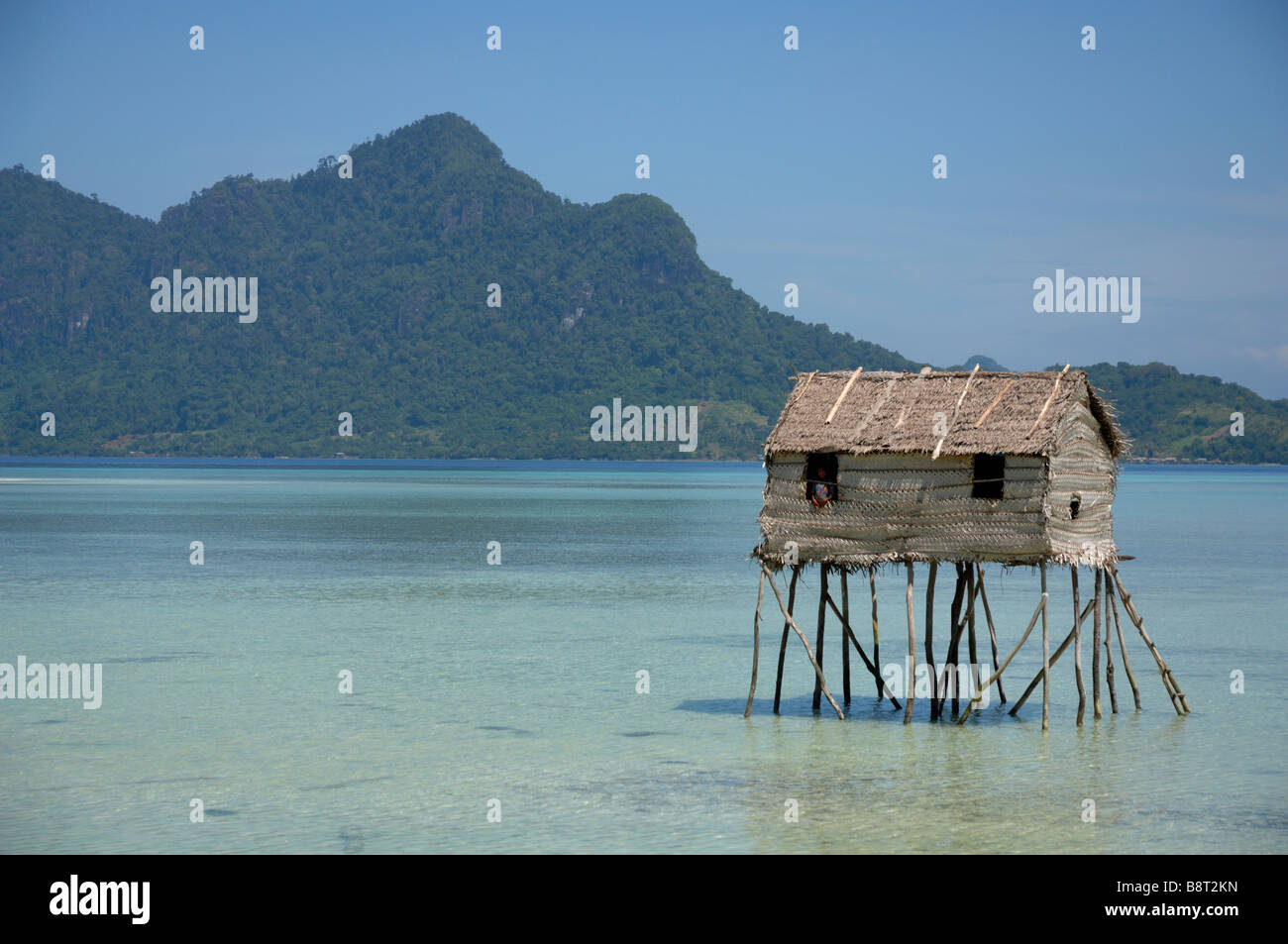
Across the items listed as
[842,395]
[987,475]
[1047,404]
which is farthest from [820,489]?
[1047,404]

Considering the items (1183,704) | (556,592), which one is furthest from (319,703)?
(556,592)

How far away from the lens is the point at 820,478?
65.0ft

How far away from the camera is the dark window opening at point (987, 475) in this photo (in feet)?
62.5

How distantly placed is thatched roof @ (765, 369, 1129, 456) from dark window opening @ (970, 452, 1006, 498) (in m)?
0.27

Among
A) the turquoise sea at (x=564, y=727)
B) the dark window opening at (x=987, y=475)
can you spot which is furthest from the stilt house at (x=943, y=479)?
the turquoise sea at (x=564, y=727)

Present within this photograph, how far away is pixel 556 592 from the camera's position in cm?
3928

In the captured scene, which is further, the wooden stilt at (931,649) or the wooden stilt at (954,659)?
the wooden stilt at (954,659)

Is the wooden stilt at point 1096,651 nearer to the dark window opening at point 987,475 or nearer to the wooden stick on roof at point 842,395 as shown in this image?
the dark window opening at point 987,475

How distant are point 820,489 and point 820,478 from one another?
150 mm

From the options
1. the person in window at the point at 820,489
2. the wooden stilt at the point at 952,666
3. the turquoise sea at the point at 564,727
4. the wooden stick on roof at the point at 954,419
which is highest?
the wooden stick on roof at the point at 954,419

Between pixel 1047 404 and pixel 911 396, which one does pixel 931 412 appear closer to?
pixel 911 396

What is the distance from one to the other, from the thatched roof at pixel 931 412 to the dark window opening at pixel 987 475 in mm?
270
